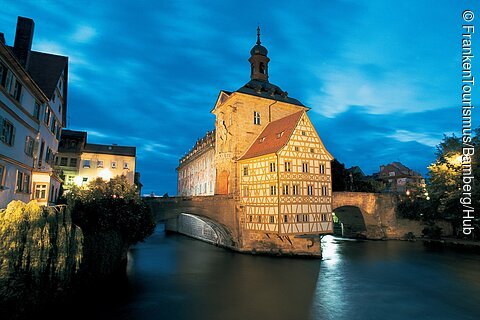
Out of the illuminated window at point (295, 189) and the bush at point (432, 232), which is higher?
the illuminated window at point (295, 189)

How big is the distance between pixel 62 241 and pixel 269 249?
22.4 meters

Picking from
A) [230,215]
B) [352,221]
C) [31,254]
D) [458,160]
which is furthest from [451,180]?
[31,254]

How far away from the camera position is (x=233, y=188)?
32406 millimetres

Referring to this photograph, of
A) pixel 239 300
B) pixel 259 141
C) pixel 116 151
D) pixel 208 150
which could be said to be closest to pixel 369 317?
pixel 239 300

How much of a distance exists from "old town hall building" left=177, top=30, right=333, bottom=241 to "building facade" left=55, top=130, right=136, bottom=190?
662 inches

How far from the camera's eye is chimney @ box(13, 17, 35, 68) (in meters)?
17.5

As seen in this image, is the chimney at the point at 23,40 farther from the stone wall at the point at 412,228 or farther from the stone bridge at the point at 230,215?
the stone wall at the point at 412,228

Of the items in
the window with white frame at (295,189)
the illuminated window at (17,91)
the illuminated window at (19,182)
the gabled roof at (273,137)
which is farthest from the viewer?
the gabled roof at (273,137)

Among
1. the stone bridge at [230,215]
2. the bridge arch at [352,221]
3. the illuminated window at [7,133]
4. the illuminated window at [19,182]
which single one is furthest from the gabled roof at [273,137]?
the illuminated window at [7,133]

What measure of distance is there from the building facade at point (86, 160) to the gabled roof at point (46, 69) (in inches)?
833

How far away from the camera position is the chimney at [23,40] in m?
17.5

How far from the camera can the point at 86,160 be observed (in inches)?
1715

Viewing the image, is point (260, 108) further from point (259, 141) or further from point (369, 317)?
point (369, 317)

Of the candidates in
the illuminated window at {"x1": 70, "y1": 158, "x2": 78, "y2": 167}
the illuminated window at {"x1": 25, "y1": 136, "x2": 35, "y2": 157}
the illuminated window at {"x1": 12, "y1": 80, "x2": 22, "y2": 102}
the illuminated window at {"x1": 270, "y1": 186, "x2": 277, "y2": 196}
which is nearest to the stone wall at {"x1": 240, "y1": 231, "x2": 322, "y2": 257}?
the illuminated window at {"x1": 270, "y1": 186, "x2": 277, "y2": 196}
